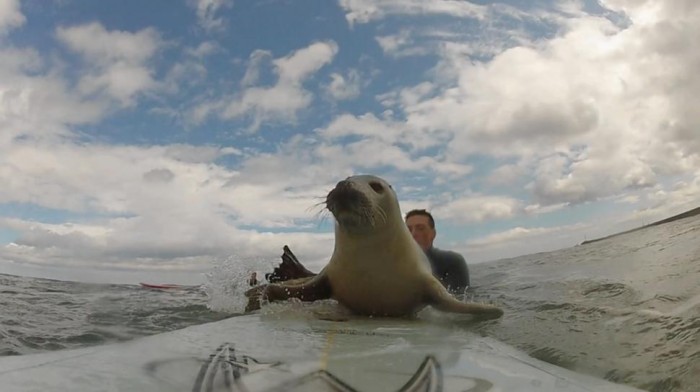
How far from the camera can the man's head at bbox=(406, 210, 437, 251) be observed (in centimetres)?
673

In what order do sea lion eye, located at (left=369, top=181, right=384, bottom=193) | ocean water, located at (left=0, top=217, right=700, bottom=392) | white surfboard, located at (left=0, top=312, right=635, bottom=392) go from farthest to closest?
sea lion eye, located at (left=369, top=181, right=384, bottom=193), ocean water, located at (left=0, top=217, right=700, bottom=392), white surfboard, located at (left=0, top=312, right=635, bottom=392)

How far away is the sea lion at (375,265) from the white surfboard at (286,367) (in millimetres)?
1442

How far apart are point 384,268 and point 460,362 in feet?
7.40

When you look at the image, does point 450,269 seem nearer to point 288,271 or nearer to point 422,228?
point 422,228

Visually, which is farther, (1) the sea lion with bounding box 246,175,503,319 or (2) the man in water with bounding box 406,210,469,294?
(2) the man in water with bounding box 406,210,469,294

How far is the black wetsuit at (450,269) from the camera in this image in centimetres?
670

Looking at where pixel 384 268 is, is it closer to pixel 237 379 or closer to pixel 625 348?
pixel 625 348

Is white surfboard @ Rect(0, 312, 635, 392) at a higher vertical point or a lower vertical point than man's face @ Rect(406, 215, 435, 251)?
lower

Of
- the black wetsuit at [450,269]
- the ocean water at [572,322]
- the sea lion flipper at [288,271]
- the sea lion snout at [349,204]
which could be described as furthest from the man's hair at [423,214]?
the sea lion snout at [349,204]

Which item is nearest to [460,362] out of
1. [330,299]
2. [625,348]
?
[625,348]

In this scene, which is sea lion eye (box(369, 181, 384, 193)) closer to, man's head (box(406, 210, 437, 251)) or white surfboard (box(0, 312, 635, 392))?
white surfboard (box(0, 312, 635, 392))

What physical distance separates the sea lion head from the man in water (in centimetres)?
206

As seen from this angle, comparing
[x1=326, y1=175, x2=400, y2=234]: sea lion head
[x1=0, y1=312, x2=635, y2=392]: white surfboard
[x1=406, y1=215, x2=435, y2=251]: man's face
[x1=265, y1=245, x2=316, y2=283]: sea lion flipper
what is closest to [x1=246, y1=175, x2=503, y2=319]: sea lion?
[x1=326, y1=175, x2=400, y2=234]: sea lion head

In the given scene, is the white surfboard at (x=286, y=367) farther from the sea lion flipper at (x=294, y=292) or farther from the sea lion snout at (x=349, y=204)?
the sea lion flipper at (x=294, y=292)
